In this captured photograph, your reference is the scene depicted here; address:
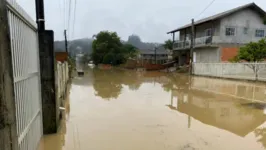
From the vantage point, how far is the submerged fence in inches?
603

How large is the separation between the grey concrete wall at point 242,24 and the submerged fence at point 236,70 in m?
5.15

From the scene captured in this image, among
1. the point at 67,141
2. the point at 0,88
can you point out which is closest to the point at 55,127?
the point at 67,141

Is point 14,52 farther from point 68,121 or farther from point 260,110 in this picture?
point 260,110

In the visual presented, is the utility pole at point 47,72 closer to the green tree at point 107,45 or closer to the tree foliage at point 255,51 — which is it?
the tree foliage at point 255,51

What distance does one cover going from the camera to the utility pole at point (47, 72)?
4.41m

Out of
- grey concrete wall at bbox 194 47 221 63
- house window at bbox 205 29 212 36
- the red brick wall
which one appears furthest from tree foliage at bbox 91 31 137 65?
the red brick wall

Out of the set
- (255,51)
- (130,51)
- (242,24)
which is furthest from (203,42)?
(130,51)

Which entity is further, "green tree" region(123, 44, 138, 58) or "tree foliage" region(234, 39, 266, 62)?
"green tree" region(123, 44, 138, 58)

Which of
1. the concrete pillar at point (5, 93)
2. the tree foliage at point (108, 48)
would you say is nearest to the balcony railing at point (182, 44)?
the tree foliage at point (108, 48)

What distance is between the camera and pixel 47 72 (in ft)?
14.7

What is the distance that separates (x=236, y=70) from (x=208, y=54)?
762 cm

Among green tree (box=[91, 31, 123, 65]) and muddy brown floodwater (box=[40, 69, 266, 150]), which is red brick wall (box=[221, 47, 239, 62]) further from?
green tree (box=[91, 31, 123, 65])

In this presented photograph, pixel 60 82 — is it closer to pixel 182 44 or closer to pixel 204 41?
pixel 204 41

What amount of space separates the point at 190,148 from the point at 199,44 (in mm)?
23058
